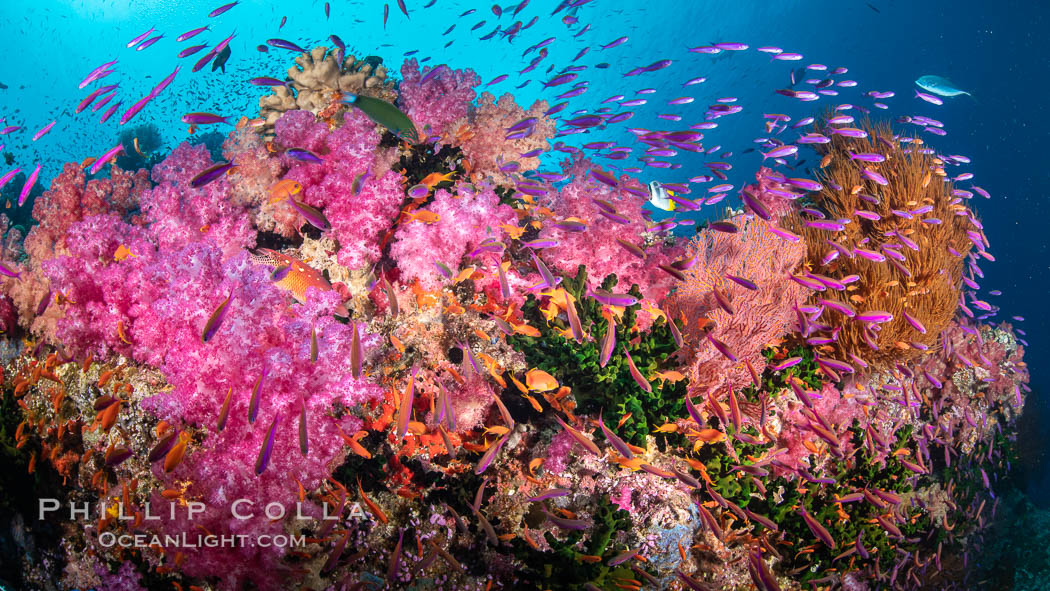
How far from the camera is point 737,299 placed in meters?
4.26

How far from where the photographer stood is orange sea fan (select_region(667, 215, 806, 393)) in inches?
163

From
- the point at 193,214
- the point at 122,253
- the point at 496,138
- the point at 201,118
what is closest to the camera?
the point at 122,253

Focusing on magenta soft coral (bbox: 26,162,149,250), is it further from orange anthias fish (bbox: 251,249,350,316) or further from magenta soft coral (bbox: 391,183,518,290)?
magenta soft coral (bbox: 391,183,518,290)

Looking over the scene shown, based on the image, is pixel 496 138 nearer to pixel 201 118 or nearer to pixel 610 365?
pixel 201 118

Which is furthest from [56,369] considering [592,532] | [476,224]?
[592,532]

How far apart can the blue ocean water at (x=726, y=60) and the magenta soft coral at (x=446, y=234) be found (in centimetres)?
1952

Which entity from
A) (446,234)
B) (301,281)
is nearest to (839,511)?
(446,234)

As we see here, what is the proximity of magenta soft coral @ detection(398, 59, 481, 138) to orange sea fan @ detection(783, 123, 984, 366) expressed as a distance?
181 inches

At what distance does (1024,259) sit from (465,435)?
72186mm

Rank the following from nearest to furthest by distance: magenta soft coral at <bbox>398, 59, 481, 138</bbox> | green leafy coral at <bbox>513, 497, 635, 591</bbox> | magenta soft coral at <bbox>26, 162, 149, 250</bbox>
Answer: green leafy coral at <bbox>513, 497, 635, 591</bbox> < magenta soft coral at <bbox>26, 162, 149, 250</bbox> < magenta soft coral at <bbox>398, 59, 481, 138</bbox>

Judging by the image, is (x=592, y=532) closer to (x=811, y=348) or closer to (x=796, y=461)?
(x=796, y=461)

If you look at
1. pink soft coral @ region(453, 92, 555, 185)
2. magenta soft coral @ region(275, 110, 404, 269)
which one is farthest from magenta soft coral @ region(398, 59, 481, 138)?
magenta soft coral @ region(275, 110, 404, 269)

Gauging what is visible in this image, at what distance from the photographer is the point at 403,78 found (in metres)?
5.39

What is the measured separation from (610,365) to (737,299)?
1.61m
